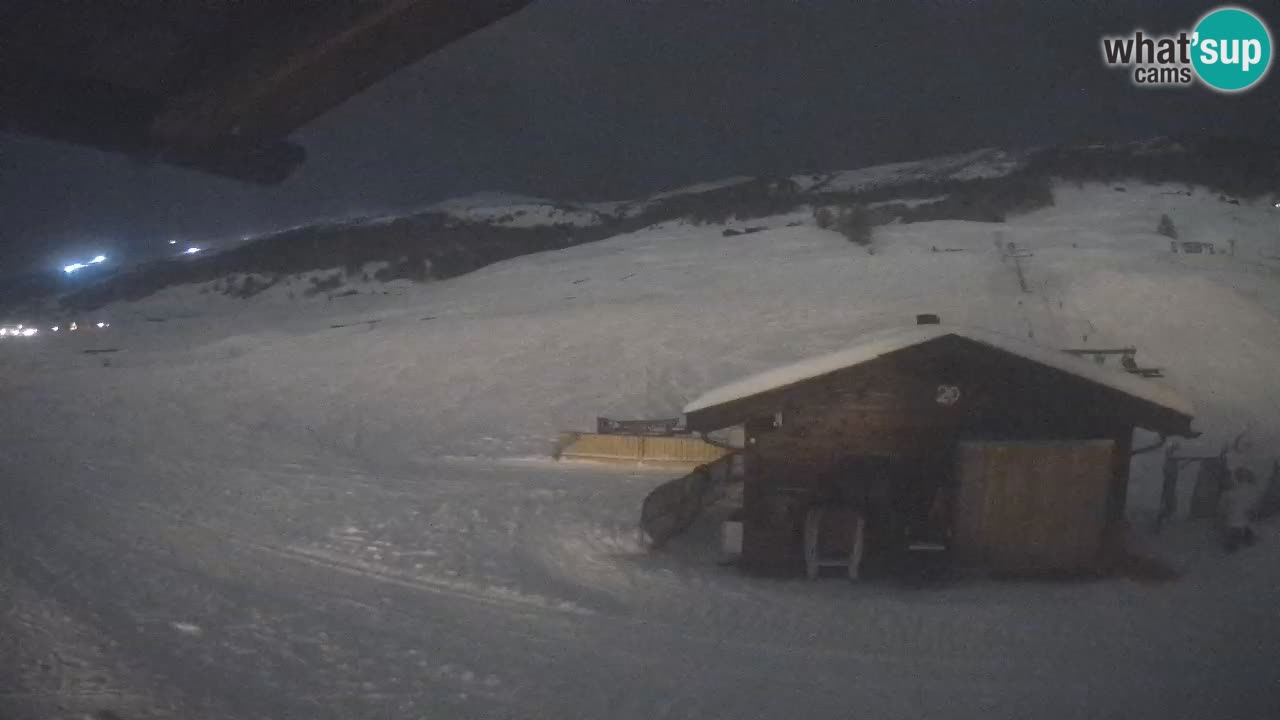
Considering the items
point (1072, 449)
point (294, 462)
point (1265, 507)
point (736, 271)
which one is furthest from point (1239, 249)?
point (294, 462)

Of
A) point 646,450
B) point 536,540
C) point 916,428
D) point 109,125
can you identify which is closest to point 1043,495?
point 916,428

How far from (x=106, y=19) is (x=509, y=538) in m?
12.2

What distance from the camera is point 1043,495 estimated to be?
11.2 metres

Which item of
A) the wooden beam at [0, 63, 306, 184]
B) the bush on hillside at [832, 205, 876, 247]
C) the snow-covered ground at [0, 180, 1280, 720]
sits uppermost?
the bush on hillside at [832, 205, 876, 247]

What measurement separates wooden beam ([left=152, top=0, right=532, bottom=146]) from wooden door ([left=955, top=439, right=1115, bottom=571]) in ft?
35.7

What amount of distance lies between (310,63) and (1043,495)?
38.5 ft

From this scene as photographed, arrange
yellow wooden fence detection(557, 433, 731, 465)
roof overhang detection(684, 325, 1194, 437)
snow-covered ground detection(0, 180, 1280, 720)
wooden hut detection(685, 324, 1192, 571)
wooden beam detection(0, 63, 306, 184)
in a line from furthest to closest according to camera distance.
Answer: yellow wooden fence detection(557, 433, 731, 465) < wooden hut detection(685, 324, 1192, 571) < roof overhang detection(684, 325, 1194, 437) < snow-covered ground detection(0, 180, 1280, 720) < wooden beam detection(0, 63, 306, 184)

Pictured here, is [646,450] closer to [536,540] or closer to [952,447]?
[536,540]

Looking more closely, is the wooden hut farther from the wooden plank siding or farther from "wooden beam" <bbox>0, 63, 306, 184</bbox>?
"wooden beam" <bbox>0, 63, 306, 184</bbox>

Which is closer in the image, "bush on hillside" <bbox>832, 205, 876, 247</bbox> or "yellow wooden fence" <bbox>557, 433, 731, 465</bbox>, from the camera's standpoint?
"yellow wooden fence" <bbox>557, 433, 731, 465</bbox>

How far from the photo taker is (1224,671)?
733 centimetres

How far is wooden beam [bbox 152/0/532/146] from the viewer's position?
1.70 meters

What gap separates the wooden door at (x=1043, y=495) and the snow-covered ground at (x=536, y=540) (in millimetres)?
675

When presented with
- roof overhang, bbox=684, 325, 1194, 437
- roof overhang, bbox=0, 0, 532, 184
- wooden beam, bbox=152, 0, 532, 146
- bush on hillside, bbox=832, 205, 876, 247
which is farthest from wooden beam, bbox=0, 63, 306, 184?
bush on hillside, bbox=832, 205, 876, 247
